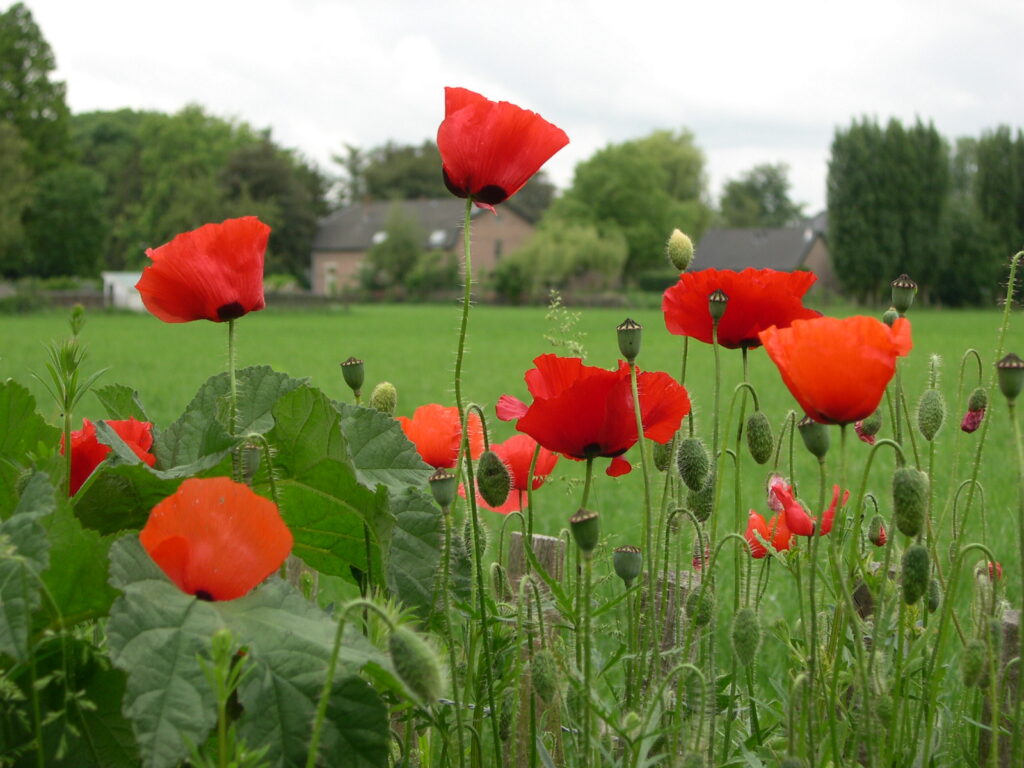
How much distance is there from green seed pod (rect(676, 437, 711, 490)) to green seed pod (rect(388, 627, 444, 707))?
1.48 ft

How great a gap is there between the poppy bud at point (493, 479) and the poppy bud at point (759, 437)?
0.29m

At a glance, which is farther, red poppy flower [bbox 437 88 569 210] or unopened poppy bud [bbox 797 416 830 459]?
red poppy flower [bbox 437 88 569 210]

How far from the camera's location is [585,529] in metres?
0.76

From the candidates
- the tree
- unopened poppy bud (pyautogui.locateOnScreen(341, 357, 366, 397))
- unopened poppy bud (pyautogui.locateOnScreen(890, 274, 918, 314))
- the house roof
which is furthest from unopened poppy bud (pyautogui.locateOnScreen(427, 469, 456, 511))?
the tree

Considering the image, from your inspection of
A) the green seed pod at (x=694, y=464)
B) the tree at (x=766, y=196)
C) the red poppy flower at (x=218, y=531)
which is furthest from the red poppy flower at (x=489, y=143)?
the tree at (x=766, y=196)

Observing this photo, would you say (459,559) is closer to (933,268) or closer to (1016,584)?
(1016,584)

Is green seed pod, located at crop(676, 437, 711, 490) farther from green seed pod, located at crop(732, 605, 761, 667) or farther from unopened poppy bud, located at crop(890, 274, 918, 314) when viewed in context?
unopened poppy bud, located at crop(890, 274, 918, 314)

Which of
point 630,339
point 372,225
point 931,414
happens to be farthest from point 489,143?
point 372,225

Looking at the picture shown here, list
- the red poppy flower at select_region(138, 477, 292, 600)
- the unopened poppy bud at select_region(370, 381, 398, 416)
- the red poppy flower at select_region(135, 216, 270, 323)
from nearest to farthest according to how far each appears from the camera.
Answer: the red poppy flower at select_region(138, 477, 292, 600) → the red poppy flower at select_region(135, 216, 270, 323) → the unopened poppy bud at select_region(370, 381, 398, 416)

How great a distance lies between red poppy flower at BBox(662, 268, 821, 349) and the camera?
114cm

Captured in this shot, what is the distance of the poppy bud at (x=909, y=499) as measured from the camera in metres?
0.84

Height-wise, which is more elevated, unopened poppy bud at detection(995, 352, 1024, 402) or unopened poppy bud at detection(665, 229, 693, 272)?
unopened poppy bud at detection(665, 229, 693, 272)

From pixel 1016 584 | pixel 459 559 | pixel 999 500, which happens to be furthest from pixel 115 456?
pixel 999 500

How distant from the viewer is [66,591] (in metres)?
0.88
